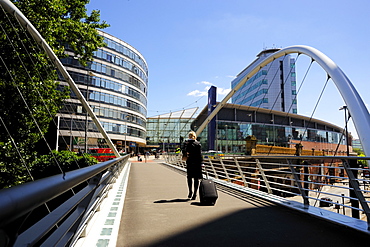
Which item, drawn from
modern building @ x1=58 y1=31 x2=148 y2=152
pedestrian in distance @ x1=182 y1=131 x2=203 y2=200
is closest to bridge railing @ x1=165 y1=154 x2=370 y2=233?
pedestrian in distance @ x1=182 y1=131 x2=203 y2=200

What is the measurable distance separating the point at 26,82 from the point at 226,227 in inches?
478

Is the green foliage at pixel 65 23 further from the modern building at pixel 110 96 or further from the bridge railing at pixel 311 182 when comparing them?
the modern building at pixel 110 96

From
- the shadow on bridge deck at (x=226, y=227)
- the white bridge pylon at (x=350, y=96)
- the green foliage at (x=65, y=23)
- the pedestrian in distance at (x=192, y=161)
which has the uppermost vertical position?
the green foliage at (x=65, y=23)

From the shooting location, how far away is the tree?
1205 cm

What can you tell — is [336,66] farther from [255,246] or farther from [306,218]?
[255,246]

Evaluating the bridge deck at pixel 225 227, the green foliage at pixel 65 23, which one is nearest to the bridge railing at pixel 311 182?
the bridge deck at pixel 225 227

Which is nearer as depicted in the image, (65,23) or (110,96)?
(65,23)

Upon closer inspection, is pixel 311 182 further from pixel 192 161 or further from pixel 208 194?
pixel 192 161

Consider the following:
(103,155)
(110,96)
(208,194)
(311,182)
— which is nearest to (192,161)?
(208,194)

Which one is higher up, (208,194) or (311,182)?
(311,182)

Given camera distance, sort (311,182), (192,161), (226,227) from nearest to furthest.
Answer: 1. (226,227)
2. (311,182)
3. (192,161)

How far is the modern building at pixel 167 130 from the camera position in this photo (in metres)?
99.0

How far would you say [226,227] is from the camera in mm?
4379

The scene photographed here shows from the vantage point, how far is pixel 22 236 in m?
1.34
